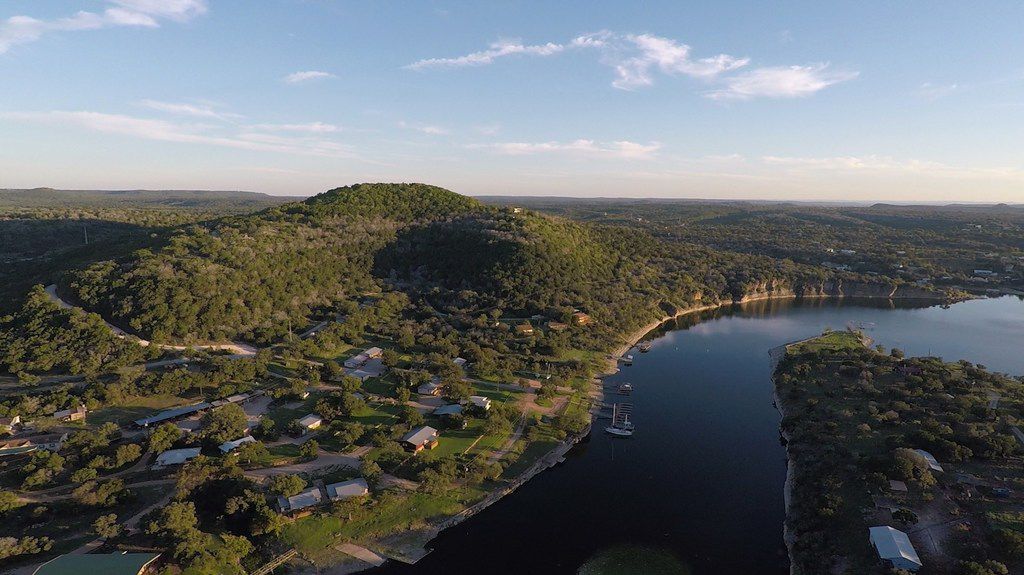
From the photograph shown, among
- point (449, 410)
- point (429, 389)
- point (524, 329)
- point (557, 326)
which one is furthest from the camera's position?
point (557, 326)

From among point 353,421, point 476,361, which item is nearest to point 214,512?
point 353,421

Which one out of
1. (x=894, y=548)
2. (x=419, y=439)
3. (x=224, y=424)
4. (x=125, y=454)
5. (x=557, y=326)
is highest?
(x=557, y=326)

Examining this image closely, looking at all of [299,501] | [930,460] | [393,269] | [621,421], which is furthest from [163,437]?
[930,460]

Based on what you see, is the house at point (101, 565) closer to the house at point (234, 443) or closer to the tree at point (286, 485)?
the tree at point (286, 485)

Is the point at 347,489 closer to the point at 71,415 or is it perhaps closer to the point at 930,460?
the point at 71,415

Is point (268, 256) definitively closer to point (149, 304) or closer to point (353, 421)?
point (149, 304)
